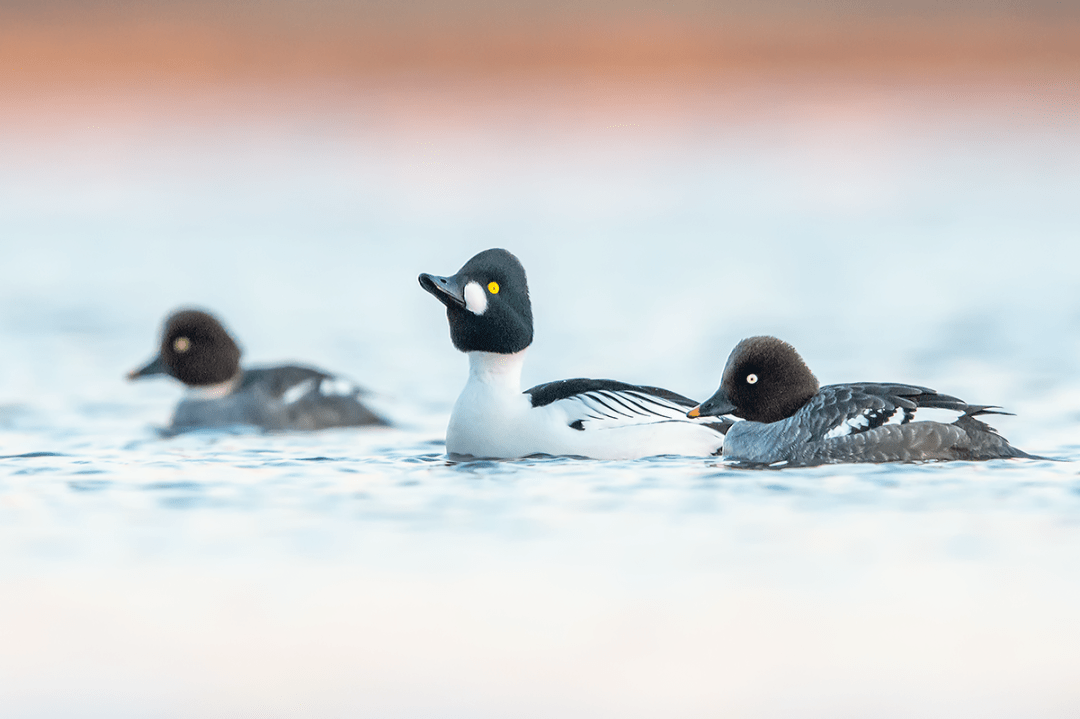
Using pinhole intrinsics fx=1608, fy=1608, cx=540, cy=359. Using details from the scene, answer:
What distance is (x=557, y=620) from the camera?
584 cm

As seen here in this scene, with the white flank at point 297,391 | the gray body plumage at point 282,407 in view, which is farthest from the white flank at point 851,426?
the white flank at point 297,391

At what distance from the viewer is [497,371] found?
8844 millimetres

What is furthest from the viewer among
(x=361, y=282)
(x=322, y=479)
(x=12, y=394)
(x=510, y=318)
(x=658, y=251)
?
(x=658, y=251)

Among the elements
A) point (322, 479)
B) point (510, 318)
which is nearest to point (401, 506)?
point (322, 479)

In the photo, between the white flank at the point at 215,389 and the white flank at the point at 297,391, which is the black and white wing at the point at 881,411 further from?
the white flank at the point at 215,389

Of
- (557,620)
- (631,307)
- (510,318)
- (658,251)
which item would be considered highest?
(658,251)

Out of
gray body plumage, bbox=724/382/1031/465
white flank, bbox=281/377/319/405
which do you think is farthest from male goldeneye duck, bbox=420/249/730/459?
white flank, bbox=281/377/319/405

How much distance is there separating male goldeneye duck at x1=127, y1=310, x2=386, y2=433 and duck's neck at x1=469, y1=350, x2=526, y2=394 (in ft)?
6.87

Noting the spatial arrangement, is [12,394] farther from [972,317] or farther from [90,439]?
[972,317]

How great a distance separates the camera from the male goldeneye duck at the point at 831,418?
27.4 ft

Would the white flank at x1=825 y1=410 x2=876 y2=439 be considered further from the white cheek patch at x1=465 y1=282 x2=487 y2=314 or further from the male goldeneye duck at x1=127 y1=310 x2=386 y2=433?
the male goldeneye duck at x1=127 y1=310 x2=386 y2=433

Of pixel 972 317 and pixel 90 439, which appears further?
pixel 972 317

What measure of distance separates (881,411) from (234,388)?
4905 mm

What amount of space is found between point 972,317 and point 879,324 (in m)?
0.95
